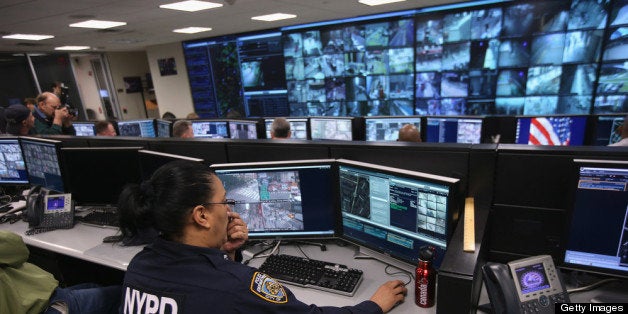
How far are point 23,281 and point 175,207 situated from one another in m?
0.76

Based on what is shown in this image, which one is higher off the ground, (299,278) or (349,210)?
(349,210)

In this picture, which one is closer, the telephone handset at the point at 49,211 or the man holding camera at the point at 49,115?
the telephone handset at the point at 49,211

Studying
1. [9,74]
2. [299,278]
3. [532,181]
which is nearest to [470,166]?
[532,181]

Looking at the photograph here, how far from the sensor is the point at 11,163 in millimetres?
2697

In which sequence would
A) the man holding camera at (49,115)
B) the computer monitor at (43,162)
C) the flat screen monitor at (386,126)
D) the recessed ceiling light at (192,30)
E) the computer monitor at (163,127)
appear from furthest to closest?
the recessed ceiling light at (192,30) < the computer monitor at (163,127) < the man holding camera at (49,115) < the flat screen monitor at (386,126) < the computer monitor at (43,162)

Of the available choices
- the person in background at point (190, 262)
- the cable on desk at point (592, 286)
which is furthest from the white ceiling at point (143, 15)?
the cable on desk at point (592, 286)

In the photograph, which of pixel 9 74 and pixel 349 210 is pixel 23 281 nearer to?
pixel 349 210

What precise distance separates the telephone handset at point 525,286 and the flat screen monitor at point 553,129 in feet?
6.51

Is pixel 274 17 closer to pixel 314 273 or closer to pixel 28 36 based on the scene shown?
pixel 28 36

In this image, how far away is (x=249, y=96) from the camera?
739 centimetres

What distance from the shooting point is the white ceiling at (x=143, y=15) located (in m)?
3.64

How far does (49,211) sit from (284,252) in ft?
5.47

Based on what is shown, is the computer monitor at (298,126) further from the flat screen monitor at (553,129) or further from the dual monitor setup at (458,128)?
the flat screen monitor at (553,129)

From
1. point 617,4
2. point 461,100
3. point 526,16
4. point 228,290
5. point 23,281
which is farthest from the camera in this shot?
point 461,100
